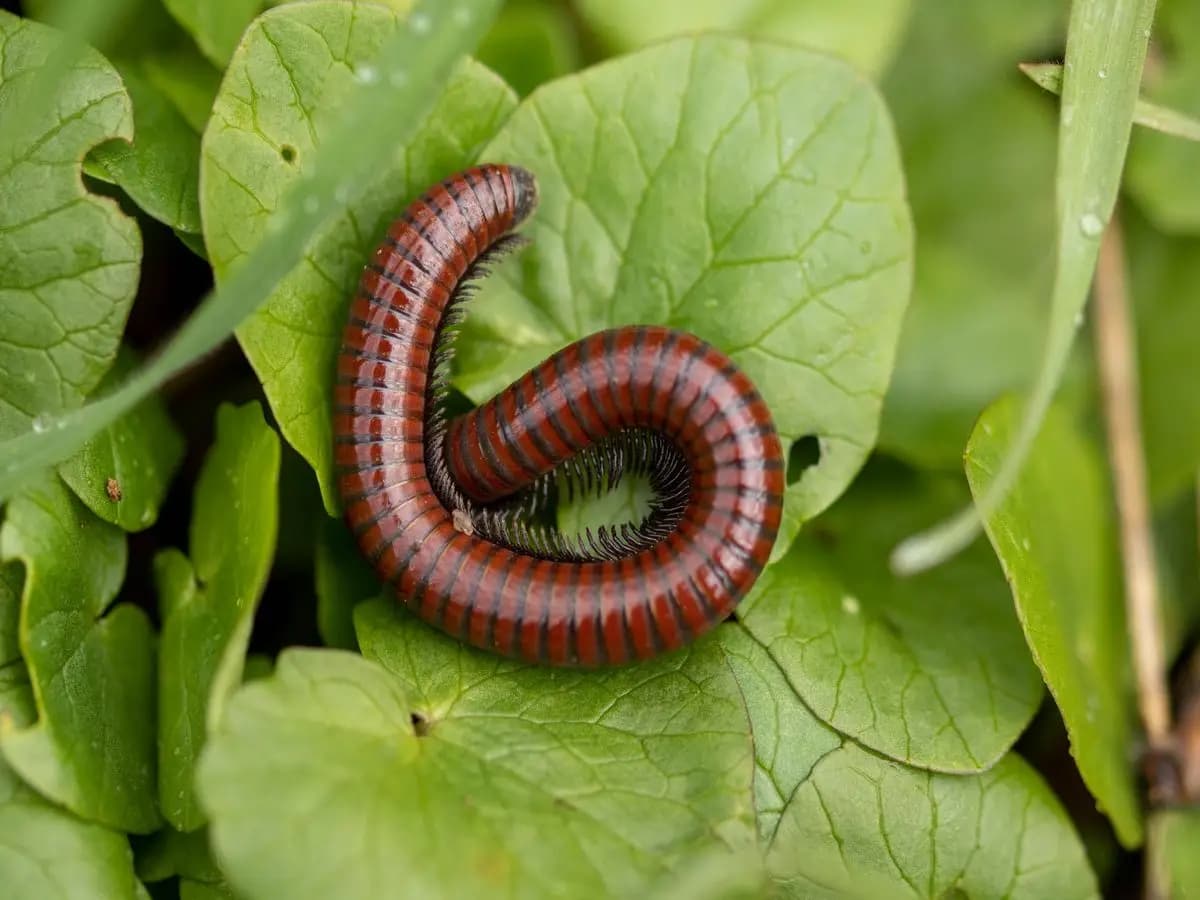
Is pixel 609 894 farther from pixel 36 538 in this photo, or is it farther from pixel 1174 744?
pixel 1174 744

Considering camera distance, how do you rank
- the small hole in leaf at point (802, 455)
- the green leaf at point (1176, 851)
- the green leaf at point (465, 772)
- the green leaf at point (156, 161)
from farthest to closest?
the green leaf at point (1176, 851) → the small hole in leaf at point (802, 455) → the green leaf at point (156, 161) → the green leaf at point (465, 772)

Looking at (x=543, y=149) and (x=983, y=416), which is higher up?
(x=543, y=149)

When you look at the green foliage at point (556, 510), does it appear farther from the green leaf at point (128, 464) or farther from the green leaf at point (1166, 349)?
the green leaf at point (1166, 349)

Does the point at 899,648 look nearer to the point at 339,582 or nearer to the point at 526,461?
the point at 526,461

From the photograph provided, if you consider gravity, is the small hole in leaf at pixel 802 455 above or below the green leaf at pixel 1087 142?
below

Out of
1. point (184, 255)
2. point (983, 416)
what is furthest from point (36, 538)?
point (983, 416)

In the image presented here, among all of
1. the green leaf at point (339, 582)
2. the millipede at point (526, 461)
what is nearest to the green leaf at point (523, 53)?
the millipede at point (526, 461)
